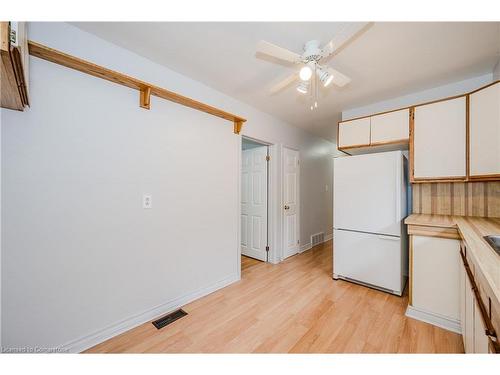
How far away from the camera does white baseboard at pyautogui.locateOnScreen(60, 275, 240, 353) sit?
1.49m

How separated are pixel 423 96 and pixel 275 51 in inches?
86.7

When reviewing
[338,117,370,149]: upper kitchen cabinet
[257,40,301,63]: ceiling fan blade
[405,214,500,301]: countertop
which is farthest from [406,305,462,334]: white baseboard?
[257,40,301,63]: ceiling fan blade

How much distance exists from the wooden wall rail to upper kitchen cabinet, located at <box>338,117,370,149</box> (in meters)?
1.59

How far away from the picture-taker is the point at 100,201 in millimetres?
1601

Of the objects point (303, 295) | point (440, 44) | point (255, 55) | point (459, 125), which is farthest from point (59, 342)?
point (459, 125)

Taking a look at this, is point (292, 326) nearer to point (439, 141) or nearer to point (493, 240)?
point (493, 240)

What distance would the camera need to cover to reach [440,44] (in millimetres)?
1657

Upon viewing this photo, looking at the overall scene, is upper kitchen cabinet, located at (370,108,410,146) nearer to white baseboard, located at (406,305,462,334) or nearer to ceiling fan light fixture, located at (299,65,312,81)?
ceiling fan light fixture, located at (299,65,312,81)

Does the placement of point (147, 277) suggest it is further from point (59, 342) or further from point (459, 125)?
point (459, 125)

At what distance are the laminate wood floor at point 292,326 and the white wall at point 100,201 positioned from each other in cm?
27

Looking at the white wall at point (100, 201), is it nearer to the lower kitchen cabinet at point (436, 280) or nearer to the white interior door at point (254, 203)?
the white interior door at point (254, 203)

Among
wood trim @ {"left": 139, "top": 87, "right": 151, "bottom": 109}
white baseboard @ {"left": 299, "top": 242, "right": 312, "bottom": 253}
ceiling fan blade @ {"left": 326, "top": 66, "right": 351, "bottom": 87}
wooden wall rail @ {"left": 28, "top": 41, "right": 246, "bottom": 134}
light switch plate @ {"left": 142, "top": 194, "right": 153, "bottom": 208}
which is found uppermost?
ceiling fan blade @ {"left": 326, "top": 66, "right": 351, "bottom": 87}

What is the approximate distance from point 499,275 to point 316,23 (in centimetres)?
171

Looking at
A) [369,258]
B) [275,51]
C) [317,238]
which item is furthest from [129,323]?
[317,238]
